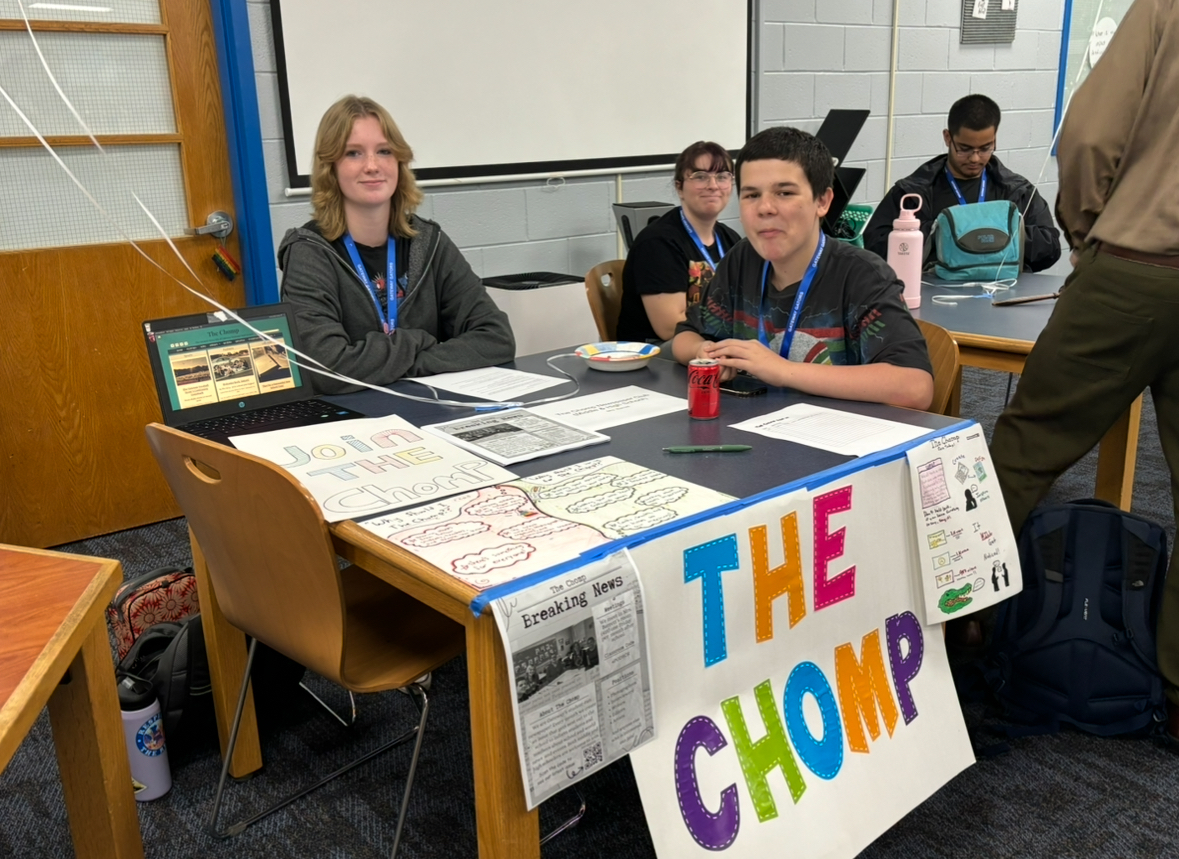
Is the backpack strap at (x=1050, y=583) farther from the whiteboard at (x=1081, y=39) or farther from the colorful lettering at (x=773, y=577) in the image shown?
the whiteboard at (x=1081, y=39)

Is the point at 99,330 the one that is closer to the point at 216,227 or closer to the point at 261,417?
the point at 216,227

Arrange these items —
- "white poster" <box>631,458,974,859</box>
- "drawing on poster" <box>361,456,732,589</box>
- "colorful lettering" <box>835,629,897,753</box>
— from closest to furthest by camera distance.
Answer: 1. "drawing on poster" <box>361,456,732,589</box>
2. "white poster" <box>631,458,974,859</box>
3. "colorful lettering" <box>835,629,897,753</box>

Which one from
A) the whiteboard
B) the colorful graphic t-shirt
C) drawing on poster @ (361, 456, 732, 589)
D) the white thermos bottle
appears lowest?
the white thermos bottle

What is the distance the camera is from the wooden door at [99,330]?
2.87m

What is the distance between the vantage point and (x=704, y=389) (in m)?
1.71

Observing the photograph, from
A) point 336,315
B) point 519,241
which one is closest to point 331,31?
point 519,241

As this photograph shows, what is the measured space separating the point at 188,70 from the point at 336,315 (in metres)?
1.31

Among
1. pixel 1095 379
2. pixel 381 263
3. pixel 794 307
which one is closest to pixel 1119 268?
pixel 1095 379

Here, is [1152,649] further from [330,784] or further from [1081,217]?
[330,784]

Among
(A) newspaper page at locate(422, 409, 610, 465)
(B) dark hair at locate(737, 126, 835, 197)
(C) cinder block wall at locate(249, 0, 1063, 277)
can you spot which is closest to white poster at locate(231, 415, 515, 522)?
(A) newspaper page at locate(422, 409, 610, 465)

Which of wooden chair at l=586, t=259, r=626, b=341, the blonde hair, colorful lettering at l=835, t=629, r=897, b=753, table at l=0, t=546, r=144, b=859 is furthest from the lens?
wooden chair at l=586, t=259, r=626, b=341

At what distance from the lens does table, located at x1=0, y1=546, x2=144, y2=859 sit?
3.41 ft

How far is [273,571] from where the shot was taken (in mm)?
1443

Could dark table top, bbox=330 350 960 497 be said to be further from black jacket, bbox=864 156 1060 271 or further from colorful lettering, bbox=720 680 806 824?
black jacket, bbox=864 156 1060 271
